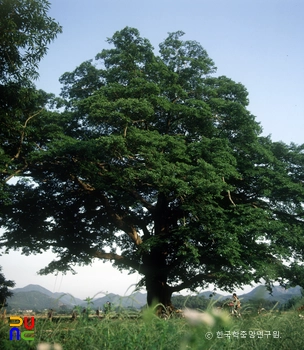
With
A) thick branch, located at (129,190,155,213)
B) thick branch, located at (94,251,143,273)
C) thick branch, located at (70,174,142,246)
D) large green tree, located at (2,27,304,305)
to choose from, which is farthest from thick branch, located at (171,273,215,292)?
thick branch, located at (129,190,155,213)

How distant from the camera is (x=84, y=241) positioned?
19.0 meters

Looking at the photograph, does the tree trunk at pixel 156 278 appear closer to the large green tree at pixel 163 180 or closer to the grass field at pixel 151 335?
the large green tree at pixel 163 180

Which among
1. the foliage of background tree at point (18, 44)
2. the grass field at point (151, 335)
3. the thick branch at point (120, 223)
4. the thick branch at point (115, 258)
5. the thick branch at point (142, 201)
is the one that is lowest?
the grass field at point (151, 335)

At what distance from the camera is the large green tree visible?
48.6 ft

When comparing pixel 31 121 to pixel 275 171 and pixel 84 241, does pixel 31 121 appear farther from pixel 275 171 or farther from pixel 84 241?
pixel 275 171

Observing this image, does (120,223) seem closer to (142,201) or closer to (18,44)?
(142,201)

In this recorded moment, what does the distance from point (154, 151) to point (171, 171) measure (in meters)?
1.15

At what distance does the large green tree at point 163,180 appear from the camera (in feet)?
48.6

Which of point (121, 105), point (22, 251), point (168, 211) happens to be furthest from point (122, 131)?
point (22, 251)

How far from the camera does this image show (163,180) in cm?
1418

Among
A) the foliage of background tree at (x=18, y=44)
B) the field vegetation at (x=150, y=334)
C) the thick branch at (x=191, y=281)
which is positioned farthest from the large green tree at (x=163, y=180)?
the field vegetation at (x=150, y=334)

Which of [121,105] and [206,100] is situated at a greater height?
[206,100]

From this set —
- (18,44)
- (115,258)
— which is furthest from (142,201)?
(18,44)

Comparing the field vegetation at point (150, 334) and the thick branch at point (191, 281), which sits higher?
the thick branch at point (191, 281)
